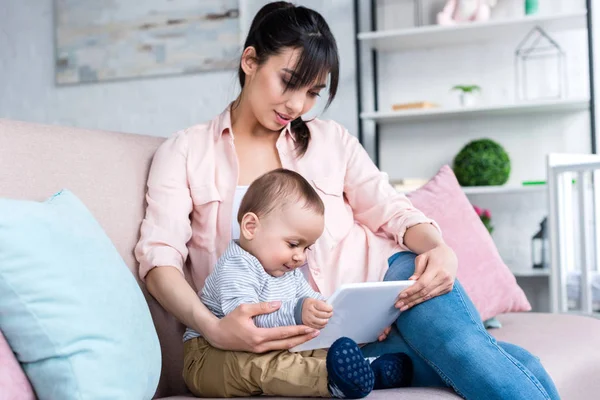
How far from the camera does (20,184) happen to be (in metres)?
1.23

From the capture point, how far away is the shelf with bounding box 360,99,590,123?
3453mm

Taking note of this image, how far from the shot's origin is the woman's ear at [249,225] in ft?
4.41

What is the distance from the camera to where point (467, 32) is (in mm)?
3615

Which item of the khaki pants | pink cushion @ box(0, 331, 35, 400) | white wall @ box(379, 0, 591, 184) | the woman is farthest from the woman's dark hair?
white wall @ box(379, 0, 591, 184)

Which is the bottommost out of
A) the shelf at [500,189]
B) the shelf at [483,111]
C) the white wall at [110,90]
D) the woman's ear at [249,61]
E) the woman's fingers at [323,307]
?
the woman's fingers at [323,307]

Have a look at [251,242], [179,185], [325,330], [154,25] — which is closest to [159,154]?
[179,185]

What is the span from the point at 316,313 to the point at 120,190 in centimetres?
50

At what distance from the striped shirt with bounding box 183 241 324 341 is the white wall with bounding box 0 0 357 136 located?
8.71 feet

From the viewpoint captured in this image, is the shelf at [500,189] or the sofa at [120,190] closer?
the sofa at [120,190]

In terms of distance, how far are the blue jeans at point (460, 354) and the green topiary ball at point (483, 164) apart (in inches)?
88.2

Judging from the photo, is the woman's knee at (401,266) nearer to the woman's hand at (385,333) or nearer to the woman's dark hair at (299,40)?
the woman's hand at (385,333)

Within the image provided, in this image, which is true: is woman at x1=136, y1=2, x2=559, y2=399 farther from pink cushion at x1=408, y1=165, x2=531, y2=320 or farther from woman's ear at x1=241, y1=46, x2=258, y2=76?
pink cushion at x1=408, y1=165, x2=531, y2=320

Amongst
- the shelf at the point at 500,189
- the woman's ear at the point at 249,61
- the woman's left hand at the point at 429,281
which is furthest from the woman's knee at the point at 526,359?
the shelf at the point at 500,189

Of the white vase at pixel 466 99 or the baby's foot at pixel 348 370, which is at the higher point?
the white vase at pixel 466 99
